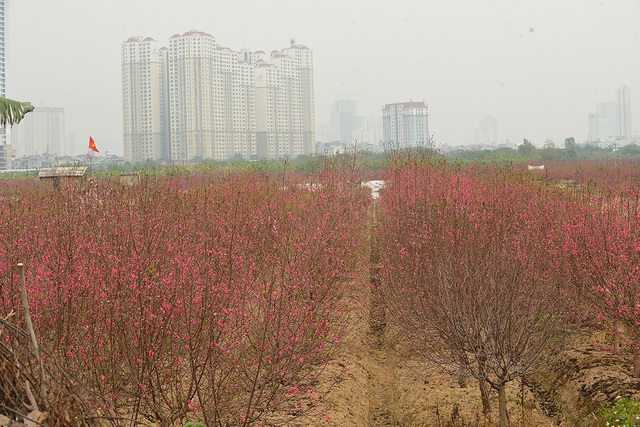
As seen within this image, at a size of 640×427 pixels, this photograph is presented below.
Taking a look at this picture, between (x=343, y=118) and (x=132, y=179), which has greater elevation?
(x=343, y=118)

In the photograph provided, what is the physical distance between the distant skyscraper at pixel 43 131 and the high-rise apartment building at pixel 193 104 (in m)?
43.9

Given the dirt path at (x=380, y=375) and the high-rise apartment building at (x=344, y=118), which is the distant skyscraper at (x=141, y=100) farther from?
the high-rise apartment building at (x=344, y=118)

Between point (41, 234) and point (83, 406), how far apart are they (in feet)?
13.6

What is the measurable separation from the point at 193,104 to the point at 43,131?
55.0 metres

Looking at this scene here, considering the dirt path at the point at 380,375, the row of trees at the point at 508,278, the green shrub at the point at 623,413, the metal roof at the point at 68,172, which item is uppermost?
the metal roof at the point at 68,172

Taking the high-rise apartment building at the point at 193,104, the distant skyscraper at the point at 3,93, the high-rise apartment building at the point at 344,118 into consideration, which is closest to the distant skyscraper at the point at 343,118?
the high-rise apartment building at the point at 344,118

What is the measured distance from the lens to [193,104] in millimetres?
67812

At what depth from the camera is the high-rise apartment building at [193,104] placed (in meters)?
68.4

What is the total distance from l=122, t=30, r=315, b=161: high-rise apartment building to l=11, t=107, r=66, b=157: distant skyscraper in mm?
43914

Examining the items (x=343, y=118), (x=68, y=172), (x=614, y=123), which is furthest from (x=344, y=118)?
(x=68, y=172)

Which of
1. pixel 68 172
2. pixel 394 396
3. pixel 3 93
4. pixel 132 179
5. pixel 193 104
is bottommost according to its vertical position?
pixel 394 396

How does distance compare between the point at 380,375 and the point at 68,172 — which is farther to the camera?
the point at 68,172

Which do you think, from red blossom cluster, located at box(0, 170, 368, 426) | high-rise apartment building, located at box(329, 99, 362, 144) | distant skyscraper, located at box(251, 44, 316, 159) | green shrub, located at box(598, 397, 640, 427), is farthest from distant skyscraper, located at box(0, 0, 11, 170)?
high-rise apartment building, located at box(329, 99, 362, 144)

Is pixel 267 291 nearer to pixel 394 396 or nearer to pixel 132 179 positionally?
pixel 394 396
